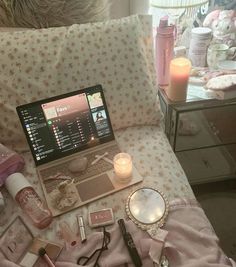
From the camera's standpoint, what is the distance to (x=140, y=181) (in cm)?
95

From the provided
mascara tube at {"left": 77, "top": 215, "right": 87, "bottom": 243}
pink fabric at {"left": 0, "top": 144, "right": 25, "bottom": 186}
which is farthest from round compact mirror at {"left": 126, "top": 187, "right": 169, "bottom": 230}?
pink fabric at {"left": 0, "top": 144, "right": 25, "bottom": 186}

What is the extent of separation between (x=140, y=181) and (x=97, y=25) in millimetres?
531

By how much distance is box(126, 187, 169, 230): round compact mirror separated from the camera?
0.82 metres

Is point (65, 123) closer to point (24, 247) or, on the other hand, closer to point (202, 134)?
point (24, 247)

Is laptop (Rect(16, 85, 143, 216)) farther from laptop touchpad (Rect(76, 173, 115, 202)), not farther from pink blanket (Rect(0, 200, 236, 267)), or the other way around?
pink blanket (Rect(0, 200, 236, 267))

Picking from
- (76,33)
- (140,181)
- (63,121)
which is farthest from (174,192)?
(76,33)

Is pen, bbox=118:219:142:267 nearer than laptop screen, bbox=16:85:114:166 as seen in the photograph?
Yes

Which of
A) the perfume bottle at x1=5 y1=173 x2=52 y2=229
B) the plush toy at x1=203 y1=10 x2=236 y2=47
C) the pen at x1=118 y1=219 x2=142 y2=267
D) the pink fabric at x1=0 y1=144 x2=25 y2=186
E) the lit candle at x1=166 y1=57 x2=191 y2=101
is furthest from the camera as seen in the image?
the plush toy at x1=203 y1=10 x2=236 y2=47

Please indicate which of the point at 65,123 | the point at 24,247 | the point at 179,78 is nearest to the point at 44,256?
the point at 24,247

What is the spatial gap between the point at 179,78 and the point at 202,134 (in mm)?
355

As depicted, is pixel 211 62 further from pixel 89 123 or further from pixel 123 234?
pixel 123 234

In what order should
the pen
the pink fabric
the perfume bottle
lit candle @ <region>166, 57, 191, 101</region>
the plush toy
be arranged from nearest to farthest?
the pen, the perfume bottle, the pink fabric, lit candle @ <region>166, 57, 191, 101</region>, the plush toy

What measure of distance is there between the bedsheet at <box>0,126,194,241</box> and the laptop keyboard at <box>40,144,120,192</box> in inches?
1.3

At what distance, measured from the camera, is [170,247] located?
75cm
